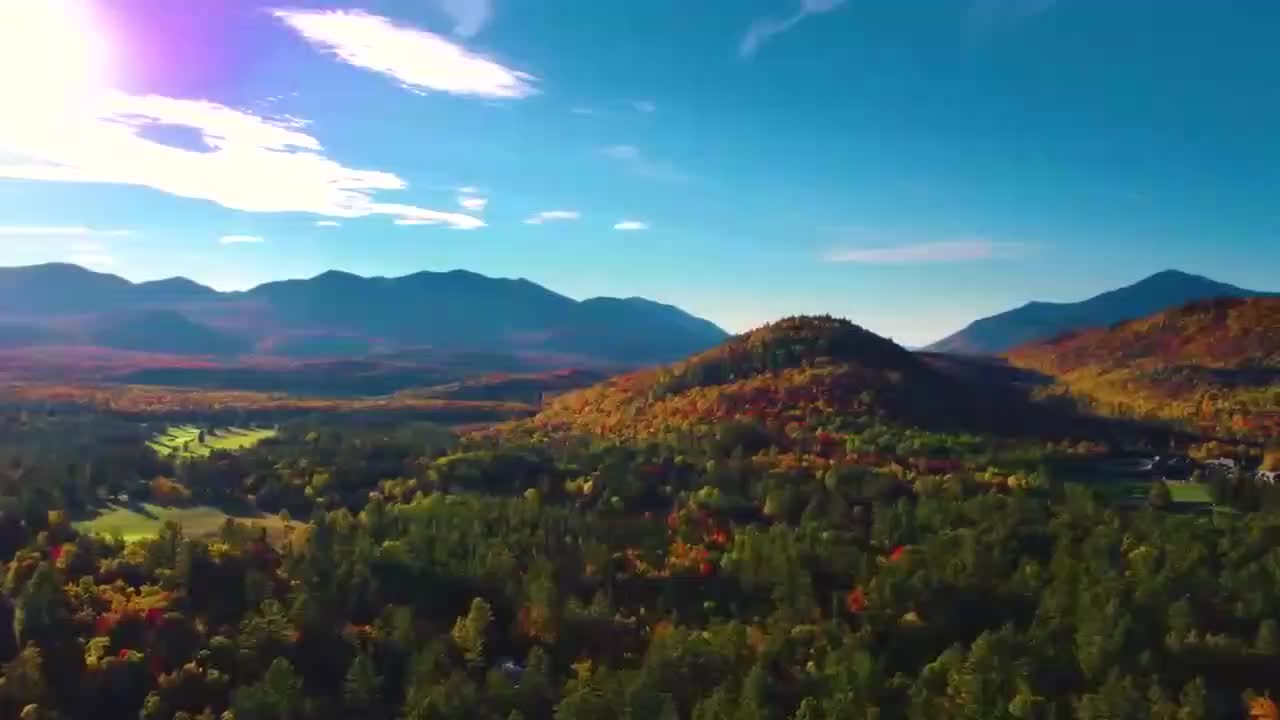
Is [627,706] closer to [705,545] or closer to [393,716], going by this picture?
[393,716]

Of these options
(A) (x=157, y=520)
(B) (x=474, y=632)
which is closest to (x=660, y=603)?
(B) (x=474, y=632)

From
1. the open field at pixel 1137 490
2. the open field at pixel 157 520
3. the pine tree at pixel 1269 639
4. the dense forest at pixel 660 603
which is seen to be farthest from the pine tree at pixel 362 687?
the open field at pixel 1137 490

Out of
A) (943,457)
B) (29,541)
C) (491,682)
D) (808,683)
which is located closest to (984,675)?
(808,683)

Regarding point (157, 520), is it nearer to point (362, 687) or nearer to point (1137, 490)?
point (362, 687)

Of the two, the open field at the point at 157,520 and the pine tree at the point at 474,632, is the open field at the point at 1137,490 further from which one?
the open field at the point at 157,520

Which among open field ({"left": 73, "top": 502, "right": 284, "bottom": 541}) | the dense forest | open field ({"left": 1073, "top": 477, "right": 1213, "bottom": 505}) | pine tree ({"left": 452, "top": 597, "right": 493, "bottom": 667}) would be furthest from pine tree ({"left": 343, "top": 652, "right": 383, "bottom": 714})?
open field ({"left": 1073, "top": 477, "right": 1213, "bottom": 505})
